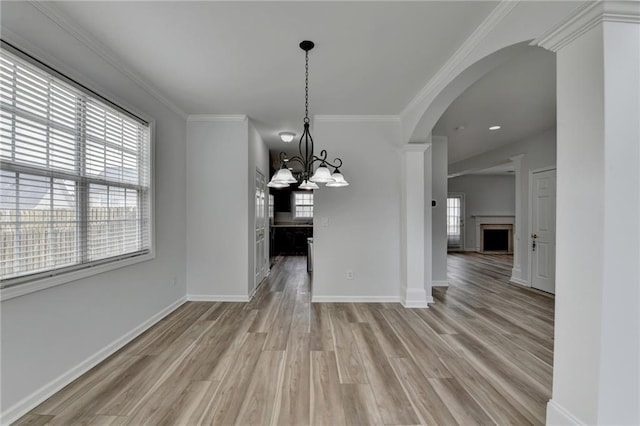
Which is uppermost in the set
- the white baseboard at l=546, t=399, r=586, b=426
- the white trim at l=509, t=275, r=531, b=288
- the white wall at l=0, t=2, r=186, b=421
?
the white wall at l=0, t=2, r=186, b=421

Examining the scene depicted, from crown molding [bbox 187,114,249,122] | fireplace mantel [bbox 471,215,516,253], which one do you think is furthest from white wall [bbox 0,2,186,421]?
fireplace mantel [bbox 471,215,516,253]

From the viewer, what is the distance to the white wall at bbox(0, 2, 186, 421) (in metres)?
1.70

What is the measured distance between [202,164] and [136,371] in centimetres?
267

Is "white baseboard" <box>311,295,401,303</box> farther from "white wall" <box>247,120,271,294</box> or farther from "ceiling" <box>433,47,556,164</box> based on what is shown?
"ceiling" <box>433,47,556,164</box>

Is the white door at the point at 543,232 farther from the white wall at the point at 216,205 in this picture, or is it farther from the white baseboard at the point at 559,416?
the white wall at the point at 216,205

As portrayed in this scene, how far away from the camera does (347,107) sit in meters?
3.62

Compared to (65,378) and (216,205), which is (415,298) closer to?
(216,205)

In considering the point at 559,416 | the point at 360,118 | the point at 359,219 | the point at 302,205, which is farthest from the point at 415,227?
the point at 302,205

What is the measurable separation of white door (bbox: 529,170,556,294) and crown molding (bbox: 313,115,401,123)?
3.10 metres

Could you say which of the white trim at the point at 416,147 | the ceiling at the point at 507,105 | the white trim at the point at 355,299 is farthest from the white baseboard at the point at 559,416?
the white trim at the point at 416,147

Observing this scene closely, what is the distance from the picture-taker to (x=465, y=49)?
2.25 m

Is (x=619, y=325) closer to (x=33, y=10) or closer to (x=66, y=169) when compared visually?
(x=66, y=169)

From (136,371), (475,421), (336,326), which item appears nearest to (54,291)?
(136,371)

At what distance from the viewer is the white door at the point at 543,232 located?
458 cm
